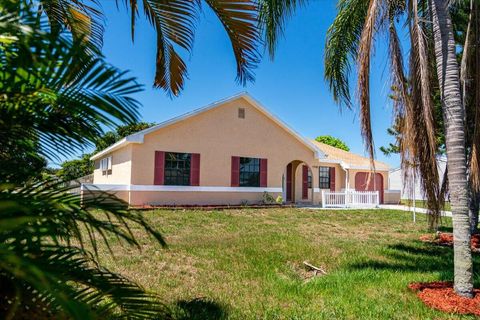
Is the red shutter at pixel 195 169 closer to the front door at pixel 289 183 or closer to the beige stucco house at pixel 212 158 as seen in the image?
the beige stucco house at pixel 212 158

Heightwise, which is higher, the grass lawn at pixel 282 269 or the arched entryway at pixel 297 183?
the arched entryway at pixel 297 183

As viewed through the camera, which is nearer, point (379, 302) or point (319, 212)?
point (379, 302)

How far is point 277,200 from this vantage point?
19.3 meters

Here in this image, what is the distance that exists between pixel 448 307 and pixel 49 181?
5043 mm

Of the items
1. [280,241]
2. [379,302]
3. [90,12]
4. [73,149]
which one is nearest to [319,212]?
[280,241]

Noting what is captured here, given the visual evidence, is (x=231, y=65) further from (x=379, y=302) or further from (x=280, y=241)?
(x=280, y=241)

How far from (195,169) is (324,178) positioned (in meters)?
9.26

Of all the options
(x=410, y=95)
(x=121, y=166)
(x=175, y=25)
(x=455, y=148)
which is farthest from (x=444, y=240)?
(x=121, y=166)

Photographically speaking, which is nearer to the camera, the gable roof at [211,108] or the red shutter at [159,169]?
the gable roof at [211,108]

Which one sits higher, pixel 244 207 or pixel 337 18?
pixel 337 18

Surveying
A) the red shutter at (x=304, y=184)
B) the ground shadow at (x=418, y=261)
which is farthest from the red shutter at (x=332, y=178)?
the ground shadow at (x=418, y=261)

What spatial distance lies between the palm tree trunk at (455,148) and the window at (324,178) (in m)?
17.7

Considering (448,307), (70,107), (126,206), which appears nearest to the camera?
(70,107)

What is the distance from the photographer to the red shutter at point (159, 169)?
1703cm
